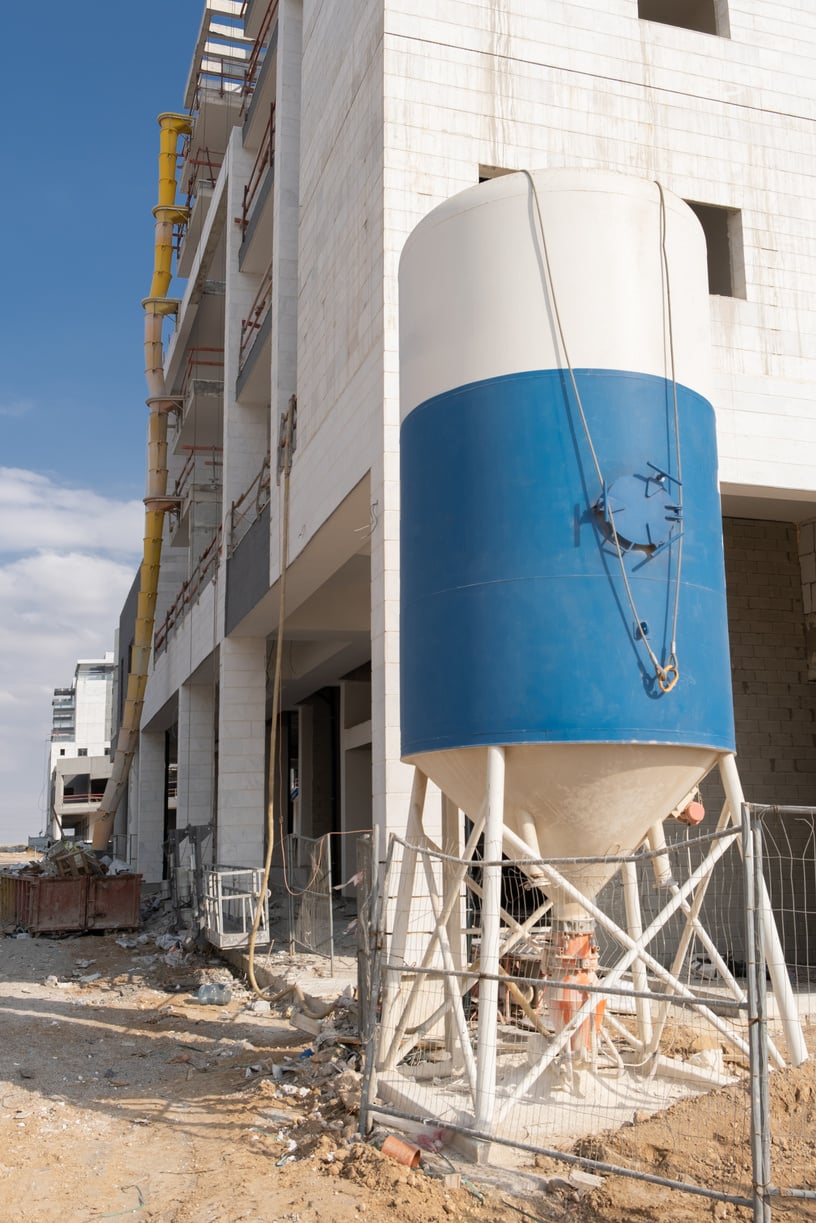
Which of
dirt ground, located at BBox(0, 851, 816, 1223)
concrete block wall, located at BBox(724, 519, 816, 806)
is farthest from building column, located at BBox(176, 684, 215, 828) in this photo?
concrete block wall, located at BBox(724, 519, 816, 806)

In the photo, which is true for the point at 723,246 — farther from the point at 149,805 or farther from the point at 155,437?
the point at 149,805

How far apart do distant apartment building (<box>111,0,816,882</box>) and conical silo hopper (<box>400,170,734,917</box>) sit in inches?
23.3

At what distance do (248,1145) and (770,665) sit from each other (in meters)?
12.2

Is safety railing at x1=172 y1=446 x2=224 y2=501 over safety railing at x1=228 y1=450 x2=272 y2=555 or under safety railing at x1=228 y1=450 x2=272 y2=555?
over

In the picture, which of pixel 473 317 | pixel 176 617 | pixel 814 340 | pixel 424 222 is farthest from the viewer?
pixel 176 617

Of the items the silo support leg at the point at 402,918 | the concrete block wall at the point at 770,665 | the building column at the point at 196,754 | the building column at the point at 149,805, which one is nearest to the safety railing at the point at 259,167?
the concrete block wall at the point at 770,665

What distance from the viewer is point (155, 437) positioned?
33031 mm

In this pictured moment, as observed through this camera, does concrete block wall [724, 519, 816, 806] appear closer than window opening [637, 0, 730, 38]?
No

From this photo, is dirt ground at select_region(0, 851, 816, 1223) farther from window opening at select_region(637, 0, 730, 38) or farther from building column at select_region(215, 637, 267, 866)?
window opening at select_region(637, 0, 730, 38)

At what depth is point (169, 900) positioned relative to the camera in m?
26.0

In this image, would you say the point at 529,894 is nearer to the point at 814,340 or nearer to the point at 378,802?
the point at 378,802

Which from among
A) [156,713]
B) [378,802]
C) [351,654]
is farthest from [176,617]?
[378,802]

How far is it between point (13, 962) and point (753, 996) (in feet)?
54.1

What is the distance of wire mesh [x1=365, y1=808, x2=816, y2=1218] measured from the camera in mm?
6176
